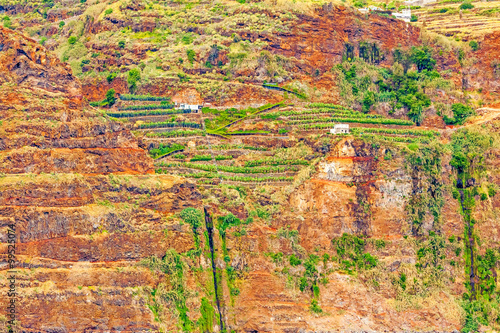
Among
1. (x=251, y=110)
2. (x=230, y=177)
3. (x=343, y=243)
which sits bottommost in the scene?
(x=343, y=243)

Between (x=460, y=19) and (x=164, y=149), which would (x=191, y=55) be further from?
(x=460, y=19)

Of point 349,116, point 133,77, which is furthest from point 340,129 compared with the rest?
point 133,77

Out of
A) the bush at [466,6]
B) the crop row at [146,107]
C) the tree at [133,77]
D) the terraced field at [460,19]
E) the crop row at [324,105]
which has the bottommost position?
the crop row at [324,105]

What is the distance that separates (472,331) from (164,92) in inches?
1281

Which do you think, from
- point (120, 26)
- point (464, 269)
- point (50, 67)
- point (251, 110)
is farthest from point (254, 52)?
point (464, 269)

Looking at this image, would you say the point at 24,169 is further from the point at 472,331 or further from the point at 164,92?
the point at 472,331

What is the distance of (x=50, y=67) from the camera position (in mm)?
82375

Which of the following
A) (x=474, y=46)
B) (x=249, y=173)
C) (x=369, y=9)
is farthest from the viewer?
(x=369, y=9)

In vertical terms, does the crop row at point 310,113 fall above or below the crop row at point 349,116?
above

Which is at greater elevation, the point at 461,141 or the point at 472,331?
the point at 461,141

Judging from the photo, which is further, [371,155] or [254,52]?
[254,52]

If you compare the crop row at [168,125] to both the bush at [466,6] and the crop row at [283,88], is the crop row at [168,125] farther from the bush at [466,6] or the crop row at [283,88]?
the bush at [466,6]

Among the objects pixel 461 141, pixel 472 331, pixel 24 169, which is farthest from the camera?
pixel 461 141

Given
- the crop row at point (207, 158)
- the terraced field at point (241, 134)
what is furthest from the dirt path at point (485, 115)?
the crop row at point (207, 158)
